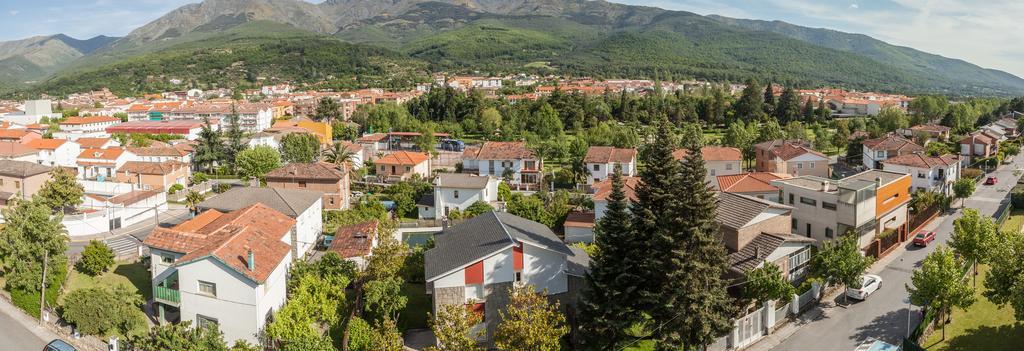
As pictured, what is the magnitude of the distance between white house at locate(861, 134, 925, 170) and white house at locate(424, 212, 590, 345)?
36.1 metres

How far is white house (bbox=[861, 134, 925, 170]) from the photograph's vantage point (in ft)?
157

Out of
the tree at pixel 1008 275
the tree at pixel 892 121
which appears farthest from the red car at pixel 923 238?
the tree at pixel 892 121

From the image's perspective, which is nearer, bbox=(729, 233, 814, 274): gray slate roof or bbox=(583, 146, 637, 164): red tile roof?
bbox=(729, 233, 814, 274): gray slate roof

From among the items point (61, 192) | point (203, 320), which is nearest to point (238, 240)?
point (203, 320)

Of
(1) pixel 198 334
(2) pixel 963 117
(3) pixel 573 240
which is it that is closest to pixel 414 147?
(3) pixel 573 240

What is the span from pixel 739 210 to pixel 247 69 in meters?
161

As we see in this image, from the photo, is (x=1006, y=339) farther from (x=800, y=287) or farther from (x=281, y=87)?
(x=281, y=87)

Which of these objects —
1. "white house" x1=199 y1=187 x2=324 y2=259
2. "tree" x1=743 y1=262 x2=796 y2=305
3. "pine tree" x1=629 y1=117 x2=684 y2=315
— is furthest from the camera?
"white house" x1=199 y1=187 x2=324 y2=259

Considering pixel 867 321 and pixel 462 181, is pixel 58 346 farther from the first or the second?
pixel 462 181

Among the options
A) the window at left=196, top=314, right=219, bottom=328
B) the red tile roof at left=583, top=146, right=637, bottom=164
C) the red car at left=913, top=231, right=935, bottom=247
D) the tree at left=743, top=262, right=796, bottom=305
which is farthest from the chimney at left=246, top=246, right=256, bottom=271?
the red tile roof at left=583, top=146, right=637, bottom=164

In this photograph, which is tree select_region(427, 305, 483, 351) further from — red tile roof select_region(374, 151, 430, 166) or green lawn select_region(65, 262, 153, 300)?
red tile roof select_region(374, 151, 430, 166)

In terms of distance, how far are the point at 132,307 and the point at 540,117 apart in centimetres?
6130

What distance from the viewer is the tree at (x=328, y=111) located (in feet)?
322

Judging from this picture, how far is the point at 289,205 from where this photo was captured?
1150 inches
